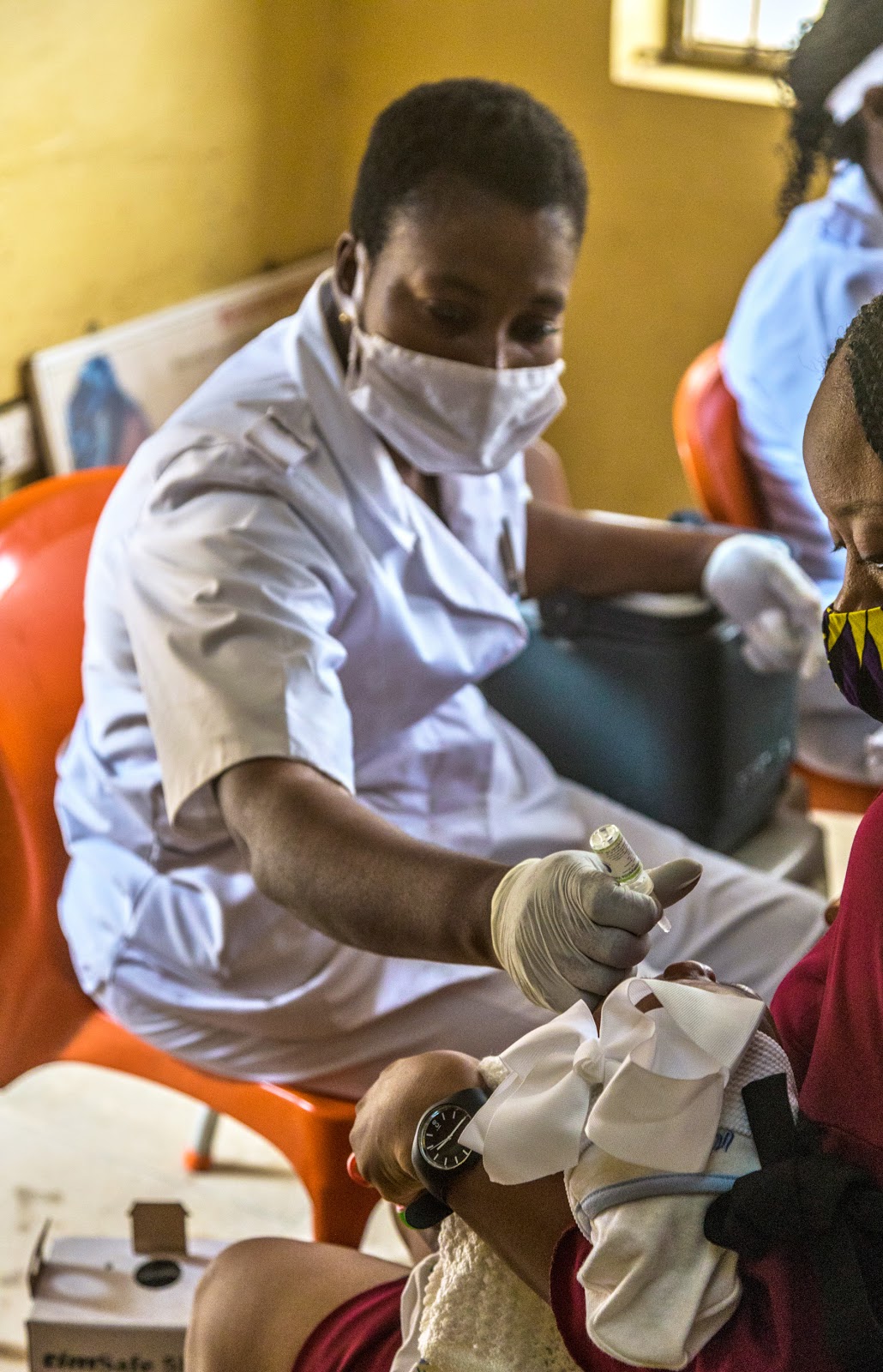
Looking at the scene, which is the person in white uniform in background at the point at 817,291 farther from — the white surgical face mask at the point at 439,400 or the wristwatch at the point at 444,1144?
the wristwatch at the point at 444,1144

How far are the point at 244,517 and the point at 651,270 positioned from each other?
195cm

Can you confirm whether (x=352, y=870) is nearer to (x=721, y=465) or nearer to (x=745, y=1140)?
(x=745, y=1140)

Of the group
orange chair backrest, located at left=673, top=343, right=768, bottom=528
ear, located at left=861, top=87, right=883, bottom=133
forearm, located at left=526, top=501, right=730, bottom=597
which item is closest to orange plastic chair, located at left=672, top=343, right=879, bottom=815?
orange chair backrest, located at left=673, top=343, right=768, bottom=528

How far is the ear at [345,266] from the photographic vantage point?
140 cm

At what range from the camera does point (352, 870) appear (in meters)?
1.05

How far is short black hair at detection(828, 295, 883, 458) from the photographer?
733 millimetres

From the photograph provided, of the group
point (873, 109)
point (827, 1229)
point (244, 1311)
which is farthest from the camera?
point (873, 109)

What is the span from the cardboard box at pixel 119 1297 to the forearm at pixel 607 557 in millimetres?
887

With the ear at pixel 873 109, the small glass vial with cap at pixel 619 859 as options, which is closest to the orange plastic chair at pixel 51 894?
the small glass vial with cap at pixel 619 859

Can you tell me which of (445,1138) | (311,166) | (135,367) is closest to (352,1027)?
(445,1138)

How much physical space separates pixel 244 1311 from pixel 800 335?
157 cm

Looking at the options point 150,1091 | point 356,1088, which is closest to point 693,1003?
point 356,1088

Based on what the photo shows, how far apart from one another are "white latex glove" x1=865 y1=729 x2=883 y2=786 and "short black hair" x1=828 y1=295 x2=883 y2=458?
862 millimetres

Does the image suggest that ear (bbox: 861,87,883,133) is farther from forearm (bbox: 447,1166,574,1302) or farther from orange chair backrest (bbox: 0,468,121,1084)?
forearm (bbox: 447,1166,574,1302)
